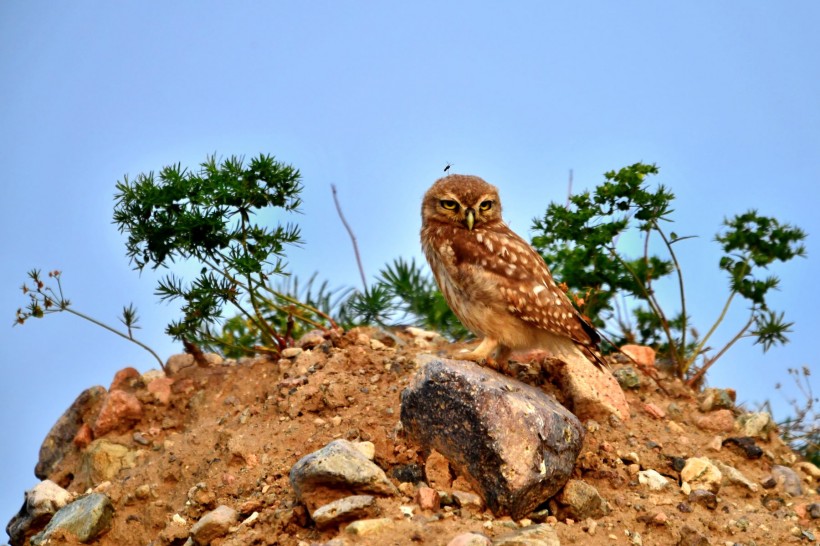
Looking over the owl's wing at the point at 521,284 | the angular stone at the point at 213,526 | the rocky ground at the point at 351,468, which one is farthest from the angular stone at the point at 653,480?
the angular stone at the point at 213,526

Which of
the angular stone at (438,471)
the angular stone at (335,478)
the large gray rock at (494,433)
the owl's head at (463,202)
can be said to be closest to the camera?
the angular stone at (335,478)

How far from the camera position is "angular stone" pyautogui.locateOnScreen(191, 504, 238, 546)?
6.48 m

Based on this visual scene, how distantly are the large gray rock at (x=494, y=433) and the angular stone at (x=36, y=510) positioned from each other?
339cm

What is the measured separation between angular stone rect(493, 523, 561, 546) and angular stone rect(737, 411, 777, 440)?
332cm

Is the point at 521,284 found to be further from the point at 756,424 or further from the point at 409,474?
the point at 756,424

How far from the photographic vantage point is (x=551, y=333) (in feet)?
24.6

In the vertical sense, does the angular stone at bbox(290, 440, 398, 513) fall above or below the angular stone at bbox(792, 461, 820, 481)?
above

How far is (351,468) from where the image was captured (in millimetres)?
6160

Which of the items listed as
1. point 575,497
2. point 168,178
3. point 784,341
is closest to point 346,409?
point 575,497

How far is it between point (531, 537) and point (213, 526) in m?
2.20

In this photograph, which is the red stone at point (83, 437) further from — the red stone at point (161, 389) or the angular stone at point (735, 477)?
the angular stone at point (735, 477)

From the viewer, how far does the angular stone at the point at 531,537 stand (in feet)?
18.7

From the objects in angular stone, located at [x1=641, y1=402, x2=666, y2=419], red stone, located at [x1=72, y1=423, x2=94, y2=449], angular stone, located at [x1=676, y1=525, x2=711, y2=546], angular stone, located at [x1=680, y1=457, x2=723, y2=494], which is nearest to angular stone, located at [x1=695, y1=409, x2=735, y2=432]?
angular stone, located at [x1=641, y1=402, x2=666, y2=419]

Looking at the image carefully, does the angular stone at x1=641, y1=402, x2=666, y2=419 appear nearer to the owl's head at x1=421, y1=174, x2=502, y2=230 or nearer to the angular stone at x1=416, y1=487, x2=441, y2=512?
the owl's head at x1=421, y1=174, x2=502, y2=230
